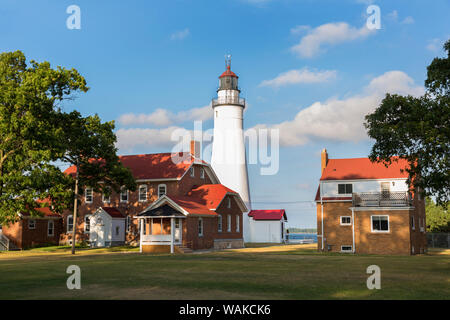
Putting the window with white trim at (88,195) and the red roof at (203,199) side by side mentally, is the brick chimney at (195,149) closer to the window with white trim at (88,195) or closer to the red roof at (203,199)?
the red roof at (203,199)

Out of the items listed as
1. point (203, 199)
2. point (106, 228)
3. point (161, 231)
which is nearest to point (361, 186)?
point (203, 199)

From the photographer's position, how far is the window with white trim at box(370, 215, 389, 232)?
126 feet

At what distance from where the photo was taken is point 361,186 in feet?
135

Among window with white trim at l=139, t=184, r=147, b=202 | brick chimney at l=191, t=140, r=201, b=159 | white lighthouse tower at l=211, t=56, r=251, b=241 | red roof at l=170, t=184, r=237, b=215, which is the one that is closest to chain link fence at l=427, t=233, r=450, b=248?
white lighthouse tower at l=211, t=56, r=251, b=241

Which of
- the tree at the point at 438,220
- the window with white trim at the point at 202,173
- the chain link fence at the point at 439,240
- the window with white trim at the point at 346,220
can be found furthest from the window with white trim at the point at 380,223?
the tree at the point at 438,220

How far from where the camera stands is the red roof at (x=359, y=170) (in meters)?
41.2

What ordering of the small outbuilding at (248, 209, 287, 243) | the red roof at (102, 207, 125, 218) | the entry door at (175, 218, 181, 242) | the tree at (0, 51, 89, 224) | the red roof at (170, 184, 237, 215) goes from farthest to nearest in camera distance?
the small outbuilding at (248, 209, 287, 243) < the red roof at (102, 207, 125, 218) < the red roof at (170, 184, 237, 215) < the entry door at (175, 218, 181, 242) < the tree at (0, 51, 89, 224)

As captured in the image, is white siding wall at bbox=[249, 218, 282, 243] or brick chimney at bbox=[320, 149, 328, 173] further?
white siding wall at bbox=[249, 218, 282, 243]

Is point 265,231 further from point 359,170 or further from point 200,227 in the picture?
point 359,170

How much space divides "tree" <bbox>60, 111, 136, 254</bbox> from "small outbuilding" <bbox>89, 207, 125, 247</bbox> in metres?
6.31

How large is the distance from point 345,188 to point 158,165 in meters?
20.3

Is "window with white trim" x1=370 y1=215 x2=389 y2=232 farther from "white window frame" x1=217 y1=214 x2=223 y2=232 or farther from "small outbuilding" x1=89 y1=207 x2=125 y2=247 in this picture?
"small outbuilding" x1=89 y1=207 x2=125 y2=247

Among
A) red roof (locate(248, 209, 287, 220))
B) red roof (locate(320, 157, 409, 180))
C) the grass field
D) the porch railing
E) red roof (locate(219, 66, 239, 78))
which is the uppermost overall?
red roof (locate(219, 66, 239, 78))
